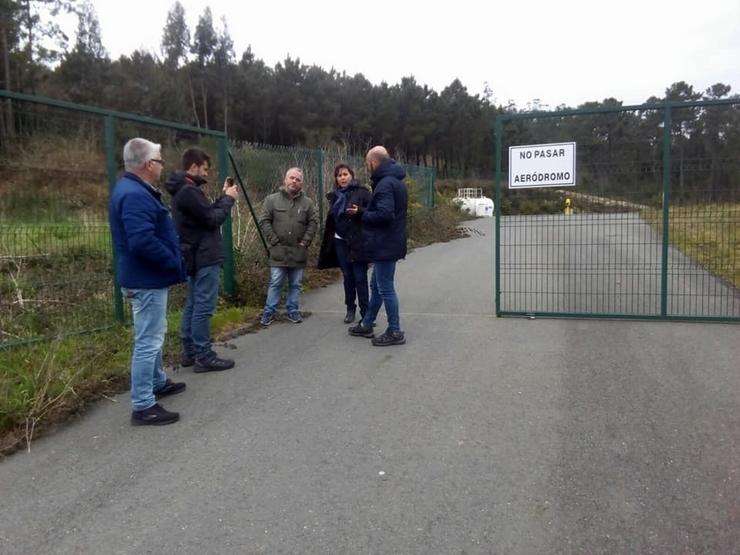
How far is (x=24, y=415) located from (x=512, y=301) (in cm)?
561

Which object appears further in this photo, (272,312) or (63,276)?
(272,312)

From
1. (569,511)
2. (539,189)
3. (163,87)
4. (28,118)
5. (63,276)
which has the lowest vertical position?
(569,511)

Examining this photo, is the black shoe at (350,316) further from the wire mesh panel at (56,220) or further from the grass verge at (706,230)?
the grass verge at (706,230)

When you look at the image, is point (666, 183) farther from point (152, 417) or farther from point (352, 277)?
point (152, 417)

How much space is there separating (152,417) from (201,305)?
1275 millimetres

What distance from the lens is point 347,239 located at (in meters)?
6.60

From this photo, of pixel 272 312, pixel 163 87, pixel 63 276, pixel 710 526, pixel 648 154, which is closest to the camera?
pixel 710 526

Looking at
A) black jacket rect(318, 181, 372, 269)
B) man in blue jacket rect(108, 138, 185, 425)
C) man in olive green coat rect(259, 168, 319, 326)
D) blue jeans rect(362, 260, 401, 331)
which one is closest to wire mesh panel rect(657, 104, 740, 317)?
blue jeans rect(362, 260, 401, 331)

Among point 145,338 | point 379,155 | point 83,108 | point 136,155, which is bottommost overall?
point 145,338

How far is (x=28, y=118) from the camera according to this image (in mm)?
5055

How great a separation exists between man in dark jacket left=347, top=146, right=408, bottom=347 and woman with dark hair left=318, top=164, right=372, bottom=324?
472 mm

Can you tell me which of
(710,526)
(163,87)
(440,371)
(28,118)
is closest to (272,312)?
(440,371)

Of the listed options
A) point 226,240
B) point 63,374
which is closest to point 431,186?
point 226,240

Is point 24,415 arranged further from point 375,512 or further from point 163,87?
point 163,87
